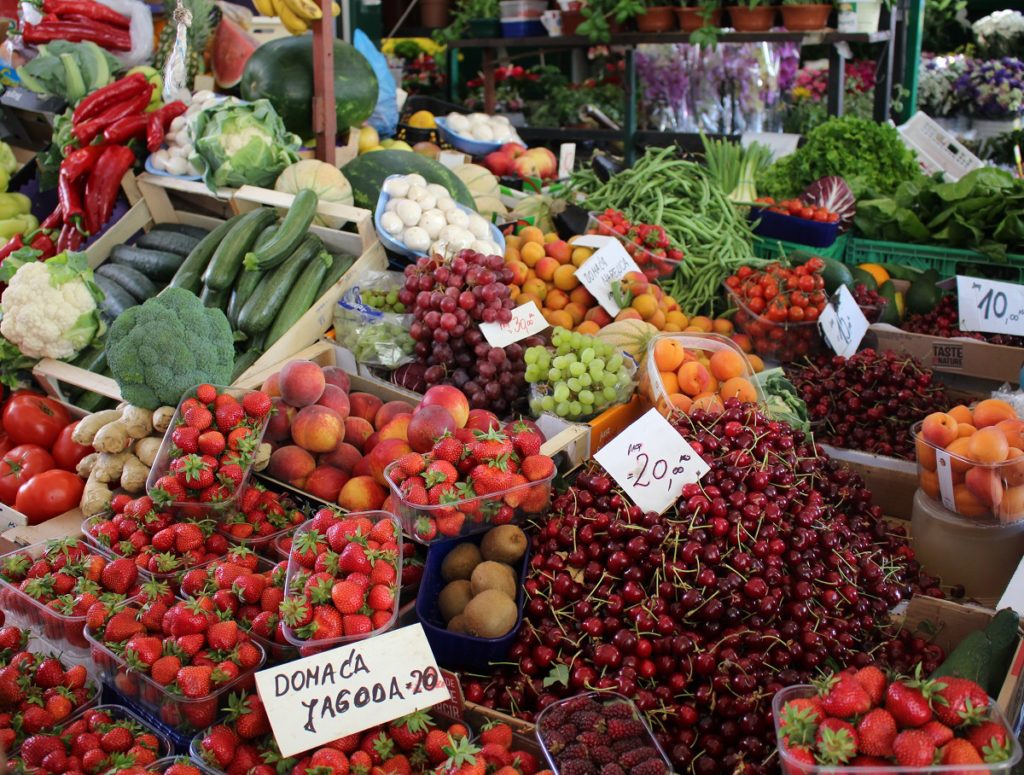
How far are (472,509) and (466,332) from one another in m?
0.83

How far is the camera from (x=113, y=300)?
279 cm

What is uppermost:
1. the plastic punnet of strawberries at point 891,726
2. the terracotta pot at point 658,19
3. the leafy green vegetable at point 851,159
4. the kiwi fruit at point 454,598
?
the terracotta pot at point 658,19

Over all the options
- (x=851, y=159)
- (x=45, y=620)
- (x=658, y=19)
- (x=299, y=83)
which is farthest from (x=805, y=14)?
(x=45, y=620)

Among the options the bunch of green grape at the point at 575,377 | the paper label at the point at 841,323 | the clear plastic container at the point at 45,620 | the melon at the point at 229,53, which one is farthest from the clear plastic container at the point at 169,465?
the melon at the point at 229,53

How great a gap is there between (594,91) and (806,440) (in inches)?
201

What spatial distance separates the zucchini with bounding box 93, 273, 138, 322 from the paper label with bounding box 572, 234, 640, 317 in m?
1.50

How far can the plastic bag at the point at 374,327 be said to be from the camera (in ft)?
8.26

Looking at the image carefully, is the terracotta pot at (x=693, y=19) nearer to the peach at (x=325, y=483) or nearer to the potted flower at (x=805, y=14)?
the potted flower at (x=805, y=14)

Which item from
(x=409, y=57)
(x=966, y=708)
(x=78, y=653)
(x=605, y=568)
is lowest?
(x=78, y=653)

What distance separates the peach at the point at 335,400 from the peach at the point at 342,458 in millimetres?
106

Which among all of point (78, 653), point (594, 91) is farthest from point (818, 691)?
point (594, 91)

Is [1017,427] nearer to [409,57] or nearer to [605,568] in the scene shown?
[605,568]

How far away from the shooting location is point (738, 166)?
155 inches

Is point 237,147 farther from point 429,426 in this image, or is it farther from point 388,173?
point 429,426
